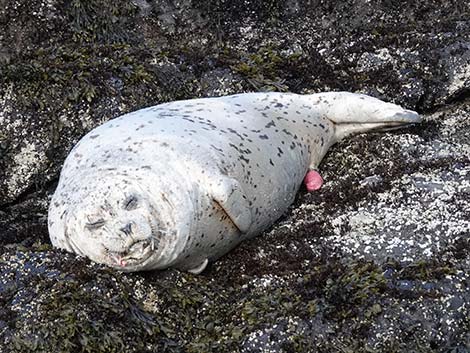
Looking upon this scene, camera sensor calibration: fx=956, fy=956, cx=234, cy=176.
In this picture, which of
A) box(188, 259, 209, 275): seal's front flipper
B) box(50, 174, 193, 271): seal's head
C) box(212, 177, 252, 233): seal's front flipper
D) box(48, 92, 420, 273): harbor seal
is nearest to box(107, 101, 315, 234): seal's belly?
box(48, 92, 420, 273): harbor seal

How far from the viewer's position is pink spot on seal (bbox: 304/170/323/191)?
610cm

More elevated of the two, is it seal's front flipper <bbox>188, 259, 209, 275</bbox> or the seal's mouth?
the seal's mouth

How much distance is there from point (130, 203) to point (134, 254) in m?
0.26

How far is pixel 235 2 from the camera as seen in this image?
25.0ft

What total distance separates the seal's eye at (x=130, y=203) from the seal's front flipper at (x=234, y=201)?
50 centimetres

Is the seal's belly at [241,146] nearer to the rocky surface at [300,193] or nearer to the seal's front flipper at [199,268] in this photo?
the rocky surface at [300,193]

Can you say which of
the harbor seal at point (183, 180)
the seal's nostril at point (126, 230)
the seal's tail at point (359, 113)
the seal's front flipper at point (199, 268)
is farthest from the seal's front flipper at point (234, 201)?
the seal's tail at point (359, 113)

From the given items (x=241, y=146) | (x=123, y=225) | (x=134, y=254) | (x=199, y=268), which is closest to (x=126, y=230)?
(x=123, y=225)

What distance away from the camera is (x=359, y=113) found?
6.54 metres

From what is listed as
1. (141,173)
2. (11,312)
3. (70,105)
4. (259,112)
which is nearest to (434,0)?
(259,112)

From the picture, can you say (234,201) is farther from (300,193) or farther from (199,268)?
(300,193)

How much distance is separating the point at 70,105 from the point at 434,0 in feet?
10.3

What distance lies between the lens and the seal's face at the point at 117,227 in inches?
186

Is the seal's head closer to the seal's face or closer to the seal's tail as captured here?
the seal's face
